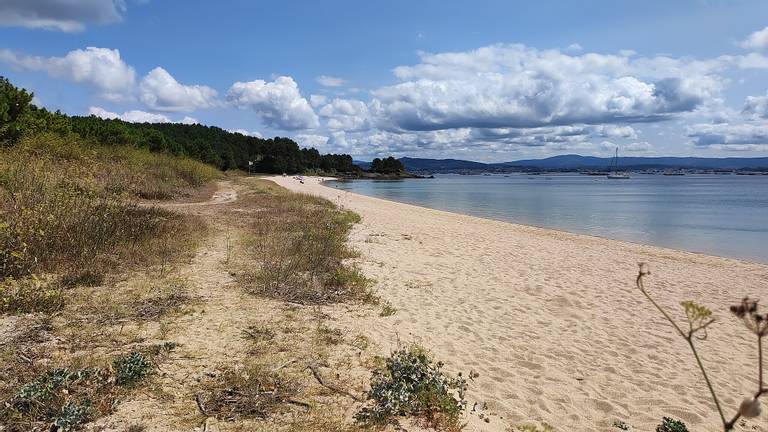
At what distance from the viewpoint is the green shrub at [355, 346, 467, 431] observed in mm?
3802

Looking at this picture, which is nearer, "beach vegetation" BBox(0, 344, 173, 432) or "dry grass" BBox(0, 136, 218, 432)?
"beach vegetation" BBox(0, 344, 173, 432)

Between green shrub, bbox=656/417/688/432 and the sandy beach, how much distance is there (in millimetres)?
109

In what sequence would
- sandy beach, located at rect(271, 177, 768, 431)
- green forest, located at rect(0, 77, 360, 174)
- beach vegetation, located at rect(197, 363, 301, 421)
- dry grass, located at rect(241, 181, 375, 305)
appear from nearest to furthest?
1. beach vegetation, located at rect(197, 363, 301, 421)
2. sandy beach, located at rect(271, 177, 768, 431)
3. dry grass, located at rect(241, 181, 375, 305)
4. green forest, located at rect(0, 77, 360, 174)

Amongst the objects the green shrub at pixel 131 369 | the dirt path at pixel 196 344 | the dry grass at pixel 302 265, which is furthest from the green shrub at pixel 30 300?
the dry grass at pixel 302 265

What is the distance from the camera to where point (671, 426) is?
435 centimetres

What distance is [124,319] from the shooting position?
5.48 meters

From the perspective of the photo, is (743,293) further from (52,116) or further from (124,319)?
(52,116)

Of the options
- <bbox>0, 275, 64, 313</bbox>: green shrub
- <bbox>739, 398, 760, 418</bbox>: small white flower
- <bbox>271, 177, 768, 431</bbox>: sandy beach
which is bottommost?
<bbox>271, 177, 768, 431</bbox>: sandy beach

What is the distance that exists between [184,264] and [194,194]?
58.7 ft

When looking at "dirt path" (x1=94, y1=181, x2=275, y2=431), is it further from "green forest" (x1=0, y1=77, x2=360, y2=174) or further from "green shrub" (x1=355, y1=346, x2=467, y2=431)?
"green forest" (x1=0, y1=77, x2=360, y2=174)

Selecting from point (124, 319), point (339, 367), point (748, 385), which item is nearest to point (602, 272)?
point (748, 385)

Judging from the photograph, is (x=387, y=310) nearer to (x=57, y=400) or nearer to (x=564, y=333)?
(x=564, y=333)

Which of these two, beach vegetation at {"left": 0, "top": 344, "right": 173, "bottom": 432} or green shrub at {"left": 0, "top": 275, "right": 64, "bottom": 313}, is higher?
green shrub at {"left": 0, "top": 275, "right": 64, "bottom": 313}

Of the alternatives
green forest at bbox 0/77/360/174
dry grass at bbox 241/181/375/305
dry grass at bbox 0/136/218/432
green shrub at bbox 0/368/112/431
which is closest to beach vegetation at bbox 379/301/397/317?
dry grass at bbox 241/181/375/305
